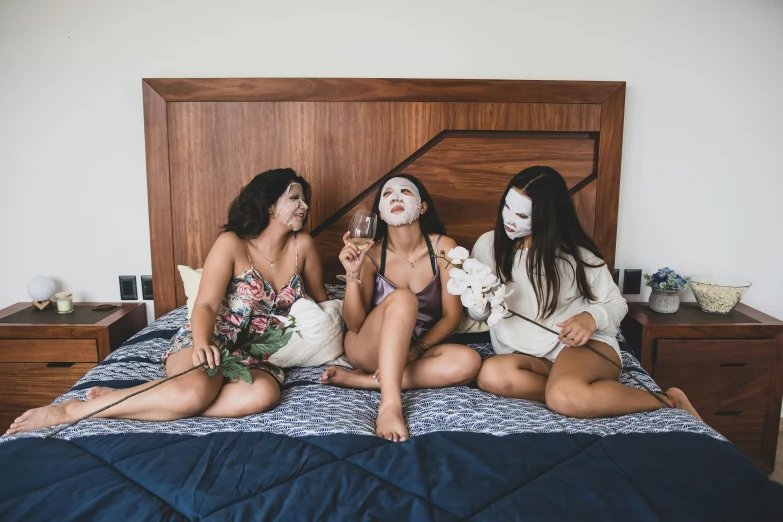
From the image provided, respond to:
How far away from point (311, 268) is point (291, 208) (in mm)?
246

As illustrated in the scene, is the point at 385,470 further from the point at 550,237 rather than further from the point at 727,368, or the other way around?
the point at 727,368

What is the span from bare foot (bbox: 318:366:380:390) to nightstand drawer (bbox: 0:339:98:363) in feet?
3.37

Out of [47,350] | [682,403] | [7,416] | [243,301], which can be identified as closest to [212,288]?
[243,301]

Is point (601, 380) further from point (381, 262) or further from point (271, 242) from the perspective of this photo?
point (271, 242)

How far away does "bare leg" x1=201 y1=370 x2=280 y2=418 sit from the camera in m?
1.57

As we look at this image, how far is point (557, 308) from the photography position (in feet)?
6.15

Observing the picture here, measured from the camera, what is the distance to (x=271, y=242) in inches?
78.3

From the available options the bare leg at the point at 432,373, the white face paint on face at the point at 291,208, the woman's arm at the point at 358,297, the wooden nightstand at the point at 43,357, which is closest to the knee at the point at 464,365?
the bare leg at the point at 432,373

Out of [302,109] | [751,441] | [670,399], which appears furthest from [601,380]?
[302,109]

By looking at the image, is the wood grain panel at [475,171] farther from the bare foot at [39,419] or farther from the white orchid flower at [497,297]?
the bare foot at [39,419]

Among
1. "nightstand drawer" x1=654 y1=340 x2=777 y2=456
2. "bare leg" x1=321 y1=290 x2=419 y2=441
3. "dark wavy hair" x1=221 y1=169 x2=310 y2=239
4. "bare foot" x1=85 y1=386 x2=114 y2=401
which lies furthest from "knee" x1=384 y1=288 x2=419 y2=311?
"nightstand drawer" x1=654 y1=340 x2=777 y2=456

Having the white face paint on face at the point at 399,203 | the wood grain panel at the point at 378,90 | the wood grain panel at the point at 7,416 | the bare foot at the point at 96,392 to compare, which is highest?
the wood grain panel at the point at 378,90

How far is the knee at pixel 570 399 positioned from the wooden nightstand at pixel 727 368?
775mm

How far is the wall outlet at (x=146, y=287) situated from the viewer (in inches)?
99.0
